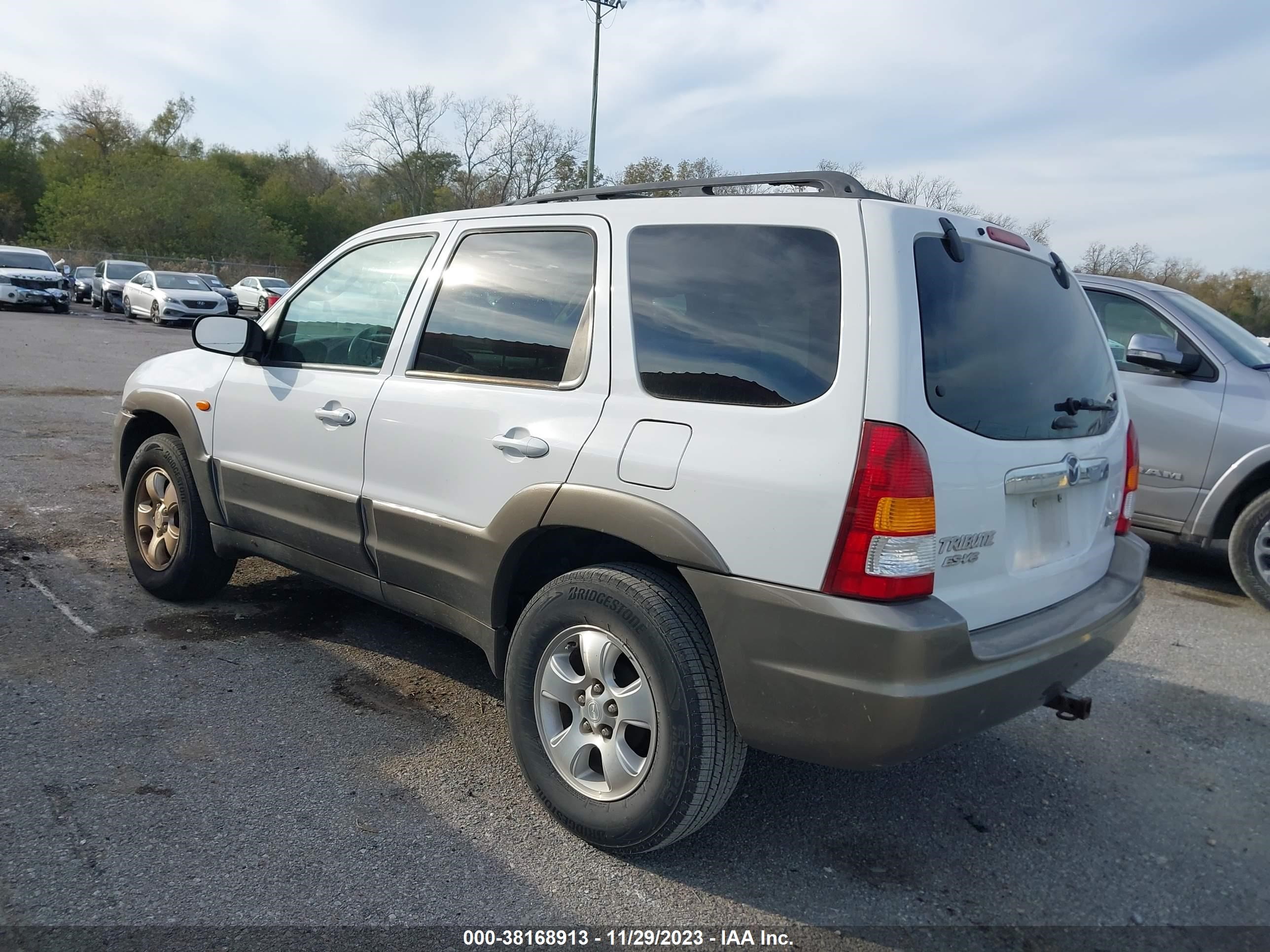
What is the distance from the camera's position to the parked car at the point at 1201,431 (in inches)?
218

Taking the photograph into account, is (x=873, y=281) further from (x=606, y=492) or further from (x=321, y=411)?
(x=321, y=411)

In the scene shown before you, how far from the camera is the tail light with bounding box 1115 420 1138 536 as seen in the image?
3307mm

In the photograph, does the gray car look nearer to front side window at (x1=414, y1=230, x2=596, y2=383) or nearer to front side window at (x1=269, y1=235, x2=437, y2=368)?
front side window at (x1=269, y1=235, x2=437, y2=368)

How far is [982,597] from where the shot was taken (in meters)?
2.50

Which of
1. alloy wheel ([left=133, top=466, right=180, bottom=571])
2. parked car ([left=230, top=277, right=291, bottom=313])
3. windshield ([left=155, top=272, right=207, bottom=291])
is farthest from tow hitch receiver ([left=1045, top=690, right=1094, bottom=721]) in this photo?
windshield ([left=155, top=272, right=207, bottom=291])

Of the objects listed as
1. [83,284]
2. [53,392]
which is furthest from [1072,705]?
[83,284]

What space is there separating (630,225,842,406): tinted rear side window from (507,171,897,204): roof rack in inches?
8.5

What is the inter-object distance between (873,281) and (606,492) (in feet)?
3.04

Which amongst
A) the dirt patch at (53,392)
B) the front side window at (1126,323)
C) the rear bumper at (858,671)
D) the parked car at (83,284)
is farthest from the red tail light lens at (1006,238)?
the parked car at (83,284)

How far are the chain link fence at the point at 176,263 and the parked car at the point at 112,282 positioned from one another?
34.5ft

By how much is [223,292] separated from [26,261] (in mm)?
5817

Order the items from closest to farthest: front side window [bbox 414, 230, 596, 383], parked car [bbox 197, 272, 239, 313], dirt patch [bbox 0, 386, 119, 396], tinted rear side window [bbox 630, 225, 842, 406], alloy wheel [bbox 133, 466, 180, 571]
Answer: tinted rear side window [bbox 630, 225, 842, 406] → front side window [bbox 414, 230, 596, 383] → alloy wheel [bbox 133, 466, 180, 571] → dirt patch [bbox 0, 386, 119, 396] → parked car [bbox 197, 272, 239, 313]

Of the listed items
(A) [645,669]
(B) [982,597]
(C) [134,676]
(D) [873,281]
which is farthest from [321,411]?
(B) [982,597]

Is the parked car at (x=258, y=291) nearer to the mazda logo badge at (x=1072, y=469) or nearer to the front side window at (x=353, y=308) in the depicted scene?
the front side window at (x=353, y=308)
